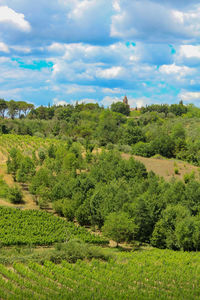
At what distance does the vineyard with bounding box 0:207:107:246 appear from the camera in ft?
121

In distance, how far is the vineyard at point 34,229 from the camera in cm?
3684

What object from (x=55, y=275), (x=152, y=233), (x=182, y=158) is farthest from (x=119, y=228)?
(x=182, y=158)

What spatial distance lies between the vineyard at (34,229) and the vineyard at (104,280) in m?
7.96

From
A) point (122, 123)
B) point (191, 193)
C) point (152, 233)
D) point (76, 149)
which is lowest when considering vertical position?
point (152, 233)

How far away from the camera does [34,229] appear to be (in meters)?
40.4

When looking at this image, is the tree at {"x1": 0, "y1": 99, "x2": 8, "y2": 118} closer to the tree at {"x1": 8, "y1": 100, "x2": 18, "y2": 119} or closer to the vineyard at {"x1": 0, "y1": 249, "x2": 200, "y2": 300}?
the tree at {"x1": 8, "y1": 100, "x2": 18, "y2": 119}

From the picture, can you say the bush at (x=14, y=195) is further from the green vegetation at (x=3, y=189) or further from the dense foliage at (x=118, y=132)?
the dense foliage at (x=118, y=132)

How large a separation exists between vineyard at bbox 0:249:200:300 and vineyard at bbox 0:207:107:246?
7956 mm

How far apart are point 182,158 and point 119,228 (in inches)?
2115

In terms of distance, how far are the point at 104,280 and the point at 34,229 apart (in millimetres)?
17214

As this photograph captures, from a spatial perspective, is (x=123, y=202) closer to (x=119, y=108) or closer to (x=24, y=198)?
(x=24, y=198)

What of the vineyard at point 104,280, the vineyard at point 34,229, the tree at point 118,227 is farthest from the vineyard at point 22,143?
the vineyard at point 104,280

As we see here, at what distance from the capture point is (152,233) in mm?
42906

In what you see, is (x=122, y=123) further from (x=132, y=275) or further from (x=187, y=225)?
(x=132, y=275)
